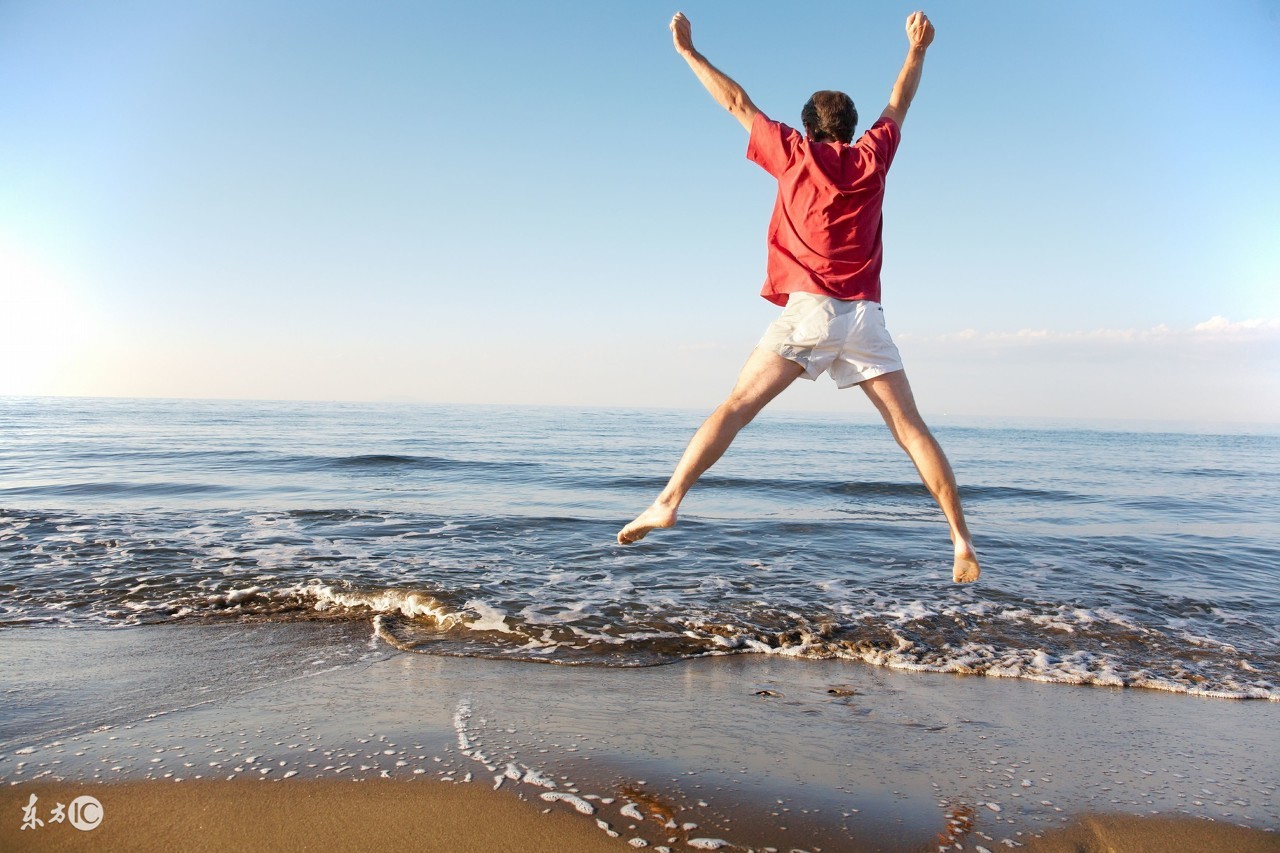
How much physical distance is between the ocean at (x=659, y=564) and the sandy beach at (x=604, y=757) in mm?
606

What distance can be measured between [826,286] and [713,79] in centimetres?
Result: 124

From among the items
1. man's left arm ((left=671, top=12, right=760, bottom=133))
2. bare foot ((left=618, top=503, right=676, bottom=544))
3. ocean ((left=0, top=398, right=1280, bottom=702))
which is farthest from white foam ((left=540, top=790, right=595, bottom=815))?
man's left arm ((left=671, top=12, right=760, bottom=133))

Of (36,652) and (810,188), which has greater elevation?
(810,188)

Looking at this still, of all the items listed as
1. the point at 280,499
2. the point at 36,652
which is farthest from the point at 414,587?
the point at 280,499

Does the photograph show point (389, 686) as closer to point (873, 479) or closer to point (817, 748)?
point (817, 748)

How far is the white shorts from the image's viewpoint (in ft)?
11.3

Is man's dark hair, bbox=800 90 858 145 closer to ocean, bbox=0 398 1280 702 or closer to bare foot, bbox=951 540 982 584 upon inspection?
bare foot, bbox=951 540 982 584

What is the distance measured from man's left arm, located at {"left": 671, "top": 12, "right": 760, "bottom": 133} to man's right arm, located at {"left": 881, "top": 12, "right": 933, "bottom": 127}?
0.70 metres

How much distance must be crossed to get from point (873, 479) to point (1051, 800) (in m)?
14.8

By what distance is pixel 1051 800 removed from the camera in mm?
3080

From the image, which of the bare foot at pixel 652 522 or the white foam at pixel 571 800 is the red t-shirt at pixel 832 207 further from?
the white foam at pixel 571 800

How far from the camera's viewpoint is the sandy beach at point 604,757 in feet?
9.06

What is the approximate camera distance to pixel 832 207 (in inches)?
137

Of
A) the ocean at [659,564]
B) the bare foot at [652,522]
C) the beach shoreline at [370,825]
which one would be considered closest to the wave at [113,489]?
the ocean at [659,564]
